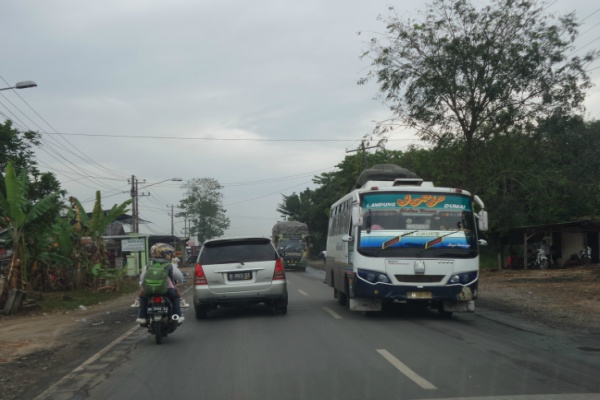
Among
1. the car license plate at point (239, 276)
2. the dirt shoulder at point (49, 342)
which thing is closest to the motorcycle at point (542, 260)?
the dirt shoulder at point (49, 342)

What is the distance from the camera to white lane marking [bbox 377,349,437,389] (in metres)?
7.04

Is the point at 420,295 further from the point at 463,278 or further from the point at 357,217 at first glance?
the point at 357,217

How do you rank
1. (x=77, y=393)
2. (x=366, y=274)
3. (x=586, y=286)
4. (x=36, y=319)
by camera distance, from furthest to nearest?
(x=586, y=286) < (x=36, y=319) < (x=366, y=274) < (x=77, y=393)

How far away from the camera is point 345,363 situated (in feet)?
27.3

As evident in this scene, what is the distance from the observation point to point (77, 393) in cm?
703

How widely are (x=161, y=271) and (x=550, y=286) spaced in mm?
16359

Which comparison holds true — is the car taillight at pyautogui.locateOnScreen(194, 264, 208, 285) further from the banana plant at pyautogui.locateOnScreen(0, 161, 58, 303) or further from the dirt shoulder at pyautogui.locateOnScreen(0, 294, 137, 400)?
the banana plant at pyautogui.locateOnScreen(0, 161, 58, 303)

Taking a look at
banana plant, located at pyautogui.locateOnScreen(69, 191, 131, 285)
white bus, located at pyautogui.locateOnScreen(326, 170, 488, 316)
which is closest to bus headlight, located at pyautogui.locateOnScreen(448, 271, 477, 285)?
white bus, located at pyautogui.locateOnScreen(326, 170, 488, 316)

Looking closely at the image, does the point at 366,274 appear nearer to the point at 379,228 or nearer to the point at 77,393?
the point at 379,228

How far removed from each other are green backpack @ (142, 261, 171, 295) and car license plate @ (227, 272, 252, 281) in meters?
3.08

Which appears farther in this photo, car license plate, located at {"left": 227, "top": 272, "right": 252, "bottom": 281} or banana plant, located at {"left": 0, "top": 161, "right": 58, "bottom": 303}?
banana plant, located at {"left": 0, "top": 161, "right": 58, "bottom": 303}

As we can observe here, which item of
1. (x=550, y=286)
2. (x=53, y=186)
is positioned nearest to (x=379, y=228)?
(x=550, y=286)

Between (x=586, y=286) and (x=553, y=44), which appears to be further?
(x=553, y=44)

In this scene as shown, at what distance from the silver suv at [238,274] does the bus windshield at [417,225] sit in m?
2.21
